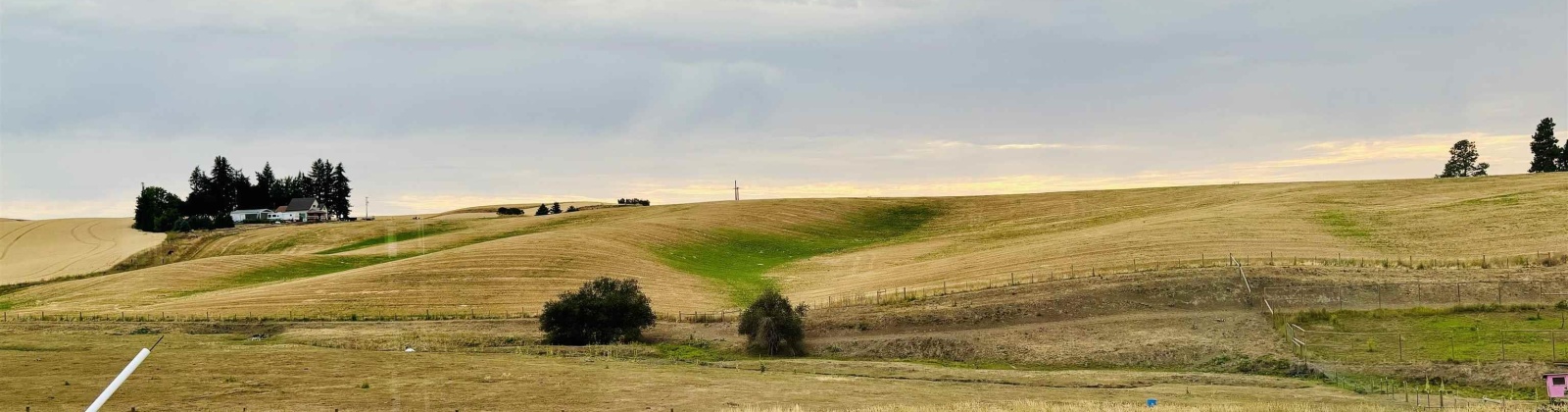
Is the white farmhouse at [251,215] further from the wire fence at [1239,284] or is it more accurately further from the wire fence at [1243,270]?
the wire fence at [1243,270]

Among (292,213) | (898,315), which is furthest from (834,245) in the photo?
(292,213)

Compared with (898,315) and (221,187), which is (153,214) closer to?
(221,187)

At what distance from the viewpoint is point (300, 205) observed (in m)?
158

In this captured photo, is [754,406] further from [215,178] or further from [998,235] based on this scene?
[215,178]

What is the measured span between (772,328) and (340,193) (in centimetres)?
13461

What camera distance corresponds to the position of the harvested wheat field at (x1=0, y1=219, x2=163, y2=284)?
92688 mm

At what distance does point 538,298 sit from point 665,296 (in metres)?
7.33

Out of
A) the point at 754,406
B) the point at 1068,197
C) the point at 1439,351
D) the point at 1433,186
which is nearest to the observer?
the point at 754,406

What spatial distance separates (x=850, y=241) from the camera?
4026 inches

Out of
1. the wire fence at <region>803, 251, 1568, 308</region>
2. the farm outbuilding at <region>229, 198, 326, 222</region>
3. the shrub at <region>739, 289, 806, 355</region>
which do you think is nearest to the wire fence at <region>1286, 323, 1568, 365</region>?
the wire fence at <region>803, 251, 1568, 308</region>

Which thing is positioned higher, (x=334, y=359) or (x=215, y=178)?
(x=215, y=178)

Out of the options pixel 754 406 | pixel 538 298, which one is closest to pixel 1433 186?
pixel 538 298

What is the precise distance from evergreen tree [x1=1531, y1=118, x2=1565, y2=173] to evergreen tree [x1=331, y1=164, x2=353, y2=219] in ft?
539

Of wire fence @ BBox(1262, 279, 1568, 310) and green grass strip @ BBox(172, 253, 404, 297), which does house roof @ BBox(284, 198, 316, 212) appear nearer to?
green grass strip @ BBox(172, 253, 404, 297)
